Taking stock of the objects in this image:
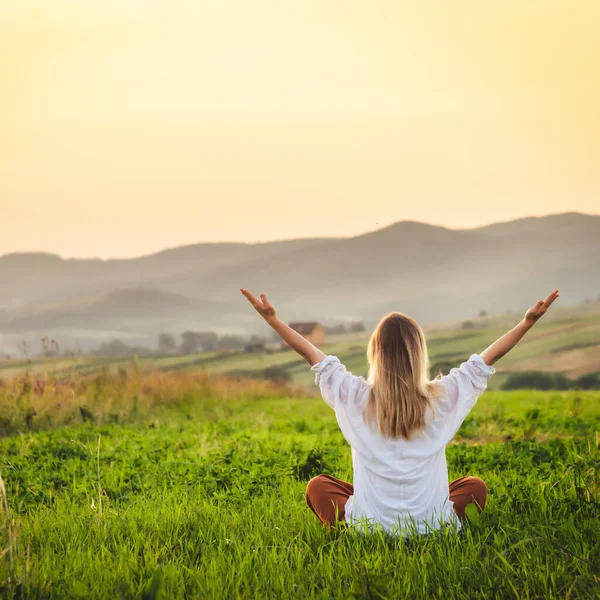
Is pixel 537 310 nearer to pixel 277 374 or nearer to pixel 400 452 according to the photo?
pixel 400 452

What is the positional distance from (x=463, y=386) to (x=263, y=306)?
152 centimetres

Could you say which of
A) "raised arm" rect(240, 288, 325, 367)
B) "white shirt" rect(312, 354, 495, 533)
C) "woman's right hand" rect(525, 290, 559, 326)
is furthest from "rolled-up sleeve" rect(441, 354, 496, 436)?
"raised arm" rect(240, 288, 325, 367)

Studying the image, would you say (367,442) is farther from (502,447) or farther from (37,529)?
(502,447)

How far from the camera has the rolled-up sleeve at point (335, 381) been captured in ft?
16.0

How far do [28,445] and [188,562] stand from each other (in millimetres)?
5980

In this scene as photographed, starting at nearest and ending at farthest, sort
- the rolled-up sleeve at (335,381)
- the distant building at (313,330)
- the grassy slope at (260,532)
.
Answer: the grassy slope at (260,532), the rolled-up sleeve at (335,381), the distant building at (313,330)

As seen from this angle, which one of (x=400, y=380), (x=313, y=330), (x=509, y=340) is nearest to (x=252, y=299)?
(x=400, y=380)

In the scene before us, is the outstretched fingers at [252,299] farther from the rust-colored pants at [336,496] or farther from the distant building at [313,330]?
the distant building at [313,330]

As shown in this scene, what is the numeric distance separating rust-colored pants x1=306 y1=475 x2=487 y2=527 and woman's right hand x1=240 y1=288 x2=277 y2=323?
1.20 m

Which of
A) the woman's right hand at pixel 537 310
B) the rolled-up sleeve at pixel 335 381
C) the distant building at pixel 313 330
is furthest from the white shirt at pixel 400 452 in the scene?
the distant building at pixel 313 330

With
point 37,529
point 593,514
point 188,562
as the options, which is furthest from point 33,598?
point 593,514

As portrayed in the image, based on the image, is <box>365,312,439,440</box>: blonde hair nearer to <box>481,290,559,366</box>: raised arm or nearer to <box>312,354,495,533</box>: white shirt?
<box>312,354,495,533</box>: white shirt

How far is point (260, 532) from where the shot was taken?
17.3ft

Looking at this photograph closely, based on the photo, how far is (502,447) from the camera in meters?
8.93
